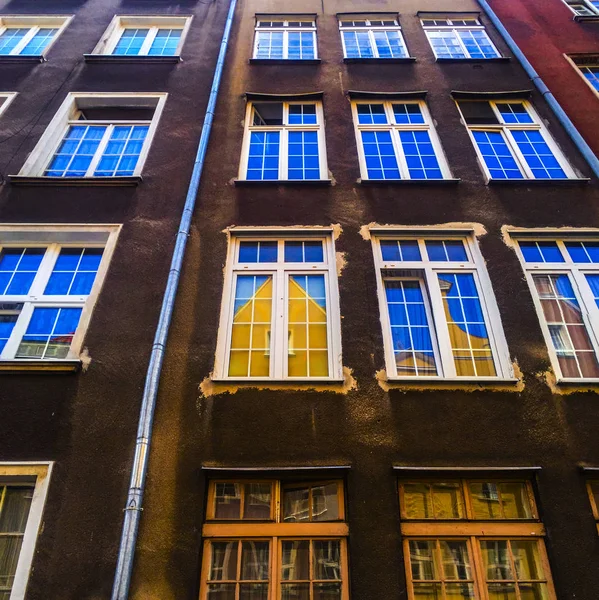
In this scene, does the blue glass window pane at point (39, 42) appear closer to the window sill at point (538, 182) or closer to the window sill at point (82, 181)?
the window sill at point (82, 181)

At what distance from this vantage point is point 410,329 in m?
6.48

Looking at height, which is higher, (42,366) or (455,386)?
(42,366)

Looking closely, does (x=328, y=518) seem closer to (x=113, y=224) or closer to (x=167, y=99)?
(x=113, y=224)

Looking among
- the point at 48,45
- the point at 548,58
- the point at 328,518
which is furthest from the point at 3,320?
the point at 548,58

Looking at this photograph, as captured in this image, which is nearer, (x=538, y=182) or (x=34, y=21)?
(x=538, y=182)

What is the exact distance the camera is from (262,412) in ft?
18.5

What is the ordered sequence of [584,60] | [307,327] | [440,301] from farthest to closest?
[584,60] → [440,301] → [307,327]

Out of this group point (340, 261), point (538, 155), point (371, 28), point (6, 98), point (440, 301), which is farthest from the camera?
point (371, 28)

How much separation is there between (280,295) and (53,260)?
3597mm

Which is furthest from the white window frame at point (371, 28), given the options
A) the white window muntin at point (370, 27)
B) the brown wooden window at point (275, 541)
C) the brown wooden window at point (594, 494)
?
the brown wooden window at point (275, 541)

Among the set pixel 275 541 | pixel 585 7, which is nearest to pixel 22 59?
pixel 275 541

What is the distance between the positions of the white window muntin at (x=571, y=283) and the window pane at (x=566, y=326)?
0.06 meters

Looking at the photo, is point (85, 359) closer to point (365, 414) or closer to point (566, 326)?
point (365, 414)

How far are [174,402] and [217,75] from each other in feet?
24.3
